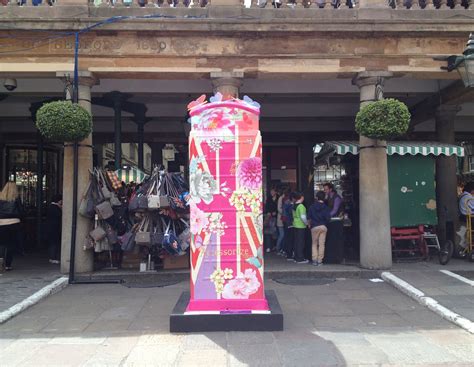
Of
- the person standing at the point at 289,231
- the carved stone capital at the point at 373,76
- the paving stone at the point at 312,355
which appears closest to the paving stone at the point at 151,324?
the paving stone at the point at 312,355

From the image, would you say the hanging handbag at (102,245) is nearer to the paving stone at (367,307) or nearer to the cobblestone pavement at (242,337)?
the cobblestone pavement at (242,337)

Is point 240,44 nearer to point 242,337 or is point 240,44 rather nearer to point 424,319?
point 242,337

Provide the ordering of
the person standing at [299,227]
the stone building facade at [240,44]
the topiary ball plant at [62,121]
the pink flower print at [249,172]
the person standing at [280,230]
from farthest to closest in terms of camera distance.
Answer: the person standing at [280,230]
the person standing at [299,227]
the stone building facade at [240,44]
the topiary ball plant at [62,121]
the pink flower print at [249,172]

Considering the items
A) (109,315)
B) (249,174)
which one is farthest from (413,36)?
(109,315)

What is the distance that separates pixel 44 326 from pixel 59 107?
13.2ft

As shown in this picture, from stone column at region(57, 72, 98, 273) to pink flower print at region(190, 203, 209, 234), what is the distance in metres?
4.24

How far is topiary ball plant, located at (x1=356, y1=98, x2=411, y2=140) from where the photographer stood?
27.5ft

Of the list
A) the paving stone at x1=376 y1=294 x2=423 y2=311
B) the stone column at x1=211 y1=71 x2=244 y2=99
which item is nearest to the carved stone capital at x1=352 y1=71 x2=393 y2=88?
the stone column at x1=211 y1=71 x2=244 y2=99

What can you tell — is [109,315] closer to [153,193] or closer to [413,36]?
[153,193]

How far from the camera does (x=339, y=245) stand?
10062 millimetres

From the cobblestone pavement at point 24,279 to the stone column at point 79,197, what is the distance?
20.5 inches

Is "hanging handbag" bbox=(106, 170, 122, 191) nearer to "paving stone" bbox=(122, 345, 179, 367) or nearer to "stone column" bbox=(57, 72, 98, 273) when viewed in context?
"stone column" bbox=(57, 72, 98, 273)

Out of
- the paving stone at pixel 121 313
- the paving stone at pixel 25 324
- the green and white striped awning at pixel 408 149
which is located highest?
the green and white striped awning at pixel 408 149

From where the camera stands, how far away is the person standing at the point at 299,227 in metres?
10.1
